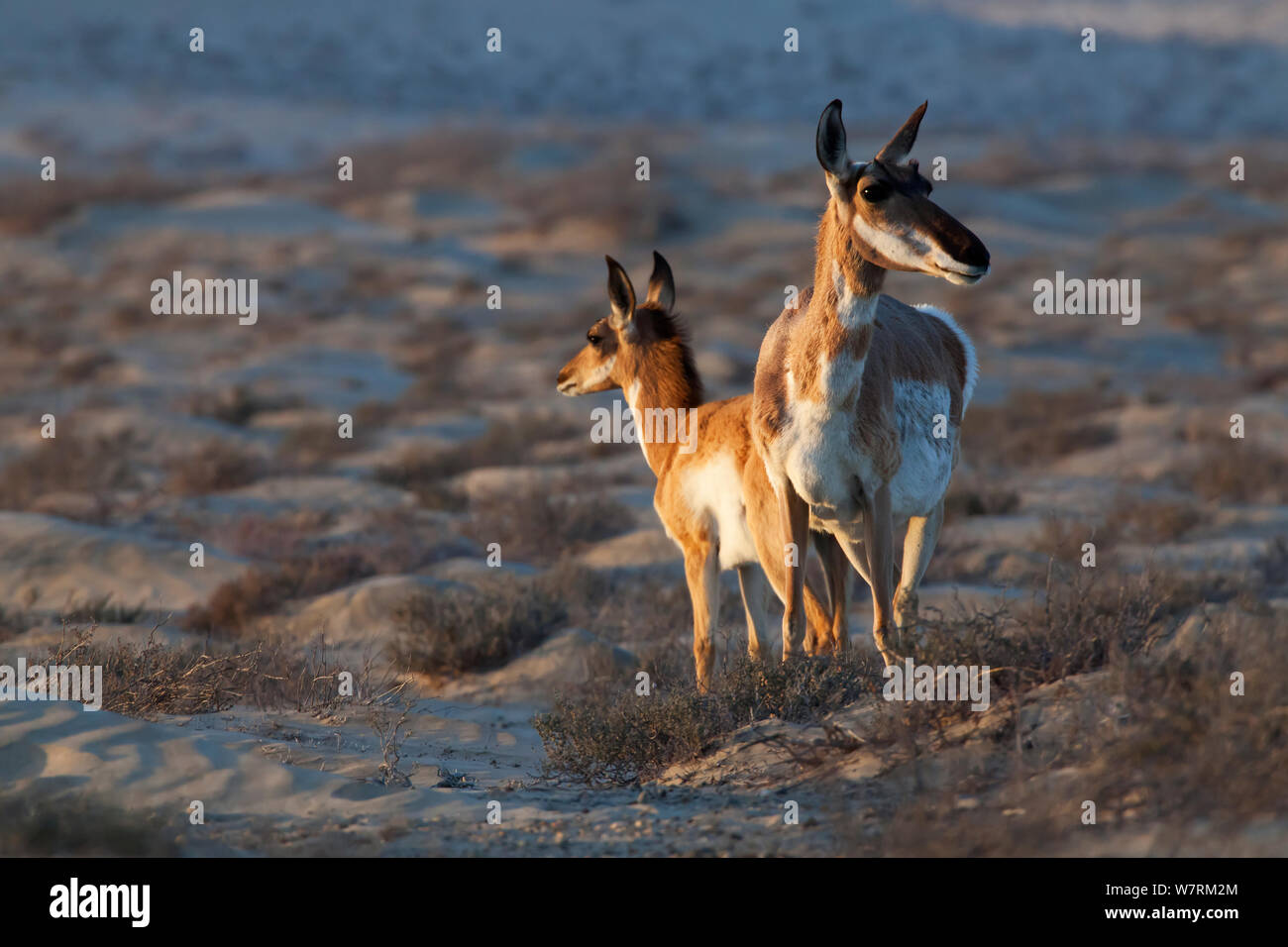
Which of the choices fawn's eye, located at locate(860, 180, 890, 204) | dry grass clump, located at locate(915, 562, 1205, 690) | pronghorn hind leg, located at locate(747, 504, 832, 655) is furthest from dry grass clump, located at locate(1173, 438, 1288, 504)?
fawn's eye, located at locate(860, 180, 890, 204)

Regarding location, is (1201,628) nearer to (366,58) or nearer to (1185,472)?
(1185,472)

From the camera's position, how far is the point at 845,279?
6180mm

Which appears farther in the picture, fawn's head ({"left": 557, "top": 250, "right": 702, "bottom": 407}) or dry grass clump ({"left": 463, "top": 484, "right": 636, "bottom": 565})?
dry grass clump ({"left": 463, "top": 484, "right": 636, "bottom": 565})

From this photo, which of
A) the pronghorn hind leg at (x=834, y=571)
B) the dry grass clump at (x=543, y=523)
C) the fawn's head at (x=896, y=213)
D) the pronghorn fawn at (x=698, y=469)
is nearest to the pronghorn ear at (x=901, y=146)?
the fawn's head at (x=896, y=213)

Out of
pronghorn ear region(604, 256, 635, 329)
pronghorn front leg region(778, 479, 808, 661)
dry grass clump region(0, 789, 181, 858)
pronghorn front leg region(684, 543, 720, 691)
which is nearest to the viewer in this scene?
dry grass clump region(0, 789, 181, 858)

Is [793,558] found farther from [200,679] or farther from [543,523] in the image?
[543,523]

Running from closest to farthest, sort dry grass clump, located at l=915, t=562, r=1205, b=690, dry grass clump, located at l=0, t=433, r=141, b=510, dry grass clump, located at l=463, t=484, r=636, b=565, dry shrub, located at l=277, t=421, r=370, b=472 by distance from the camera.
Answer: dry grass clump, located at l=915, t=562, r=1205, b=690, dry grass clump, located at l=463, t=484, r=636, b=565, dry grass clump, located at l=0, t=433, r=141, b=510, dry shrub, located at l=277, t=421, r=370, b=472

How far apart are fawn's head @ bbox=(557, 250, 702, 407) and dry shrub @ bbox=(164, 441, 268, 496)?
8.15 metres

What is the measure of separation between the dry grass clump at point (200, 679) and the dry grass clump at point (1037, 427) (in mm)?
10905

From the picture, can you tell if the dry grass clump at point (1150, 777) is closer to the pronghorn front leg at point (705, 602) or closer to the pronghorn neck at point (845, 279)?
the pronghorn neck at point (845, 279)

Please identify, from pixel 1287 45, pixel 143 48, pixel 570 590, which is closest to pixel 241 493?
pixel 570 590

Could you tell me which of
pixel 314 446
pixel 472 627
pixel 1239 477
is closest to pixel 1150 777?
pixel 472 627

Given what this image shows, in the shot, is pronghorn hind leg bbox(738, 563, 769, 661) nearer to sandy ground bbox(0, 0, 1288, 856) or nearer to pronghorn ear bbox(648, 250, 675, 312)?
sandy ground bbox(0, 0, 1288, 856)

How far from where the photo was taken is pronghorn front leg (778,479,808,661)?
6.59 meters
